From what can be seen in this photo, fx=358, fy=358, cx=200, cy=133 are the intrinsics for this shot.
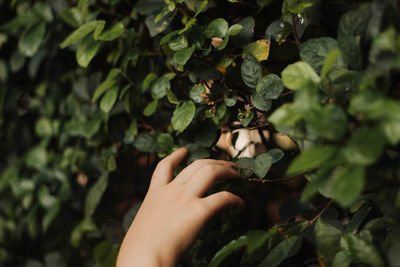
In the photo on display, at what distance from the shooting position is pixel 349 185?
458 millimetres

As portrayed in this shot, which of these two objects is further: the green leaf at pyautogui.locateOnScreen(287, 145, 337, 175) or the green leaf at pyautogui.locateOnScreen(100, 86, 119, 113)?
the green leaf at pyautogui.locateOnScreen(100, 86, 119, 113)

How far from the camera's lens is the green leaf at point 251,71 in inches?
29.5

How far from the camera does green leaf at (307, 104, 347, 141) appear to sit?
1.58 feet

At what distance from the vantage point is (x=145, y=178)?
4.00ft

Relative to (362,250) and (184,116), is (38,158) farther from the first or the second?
(362,250)

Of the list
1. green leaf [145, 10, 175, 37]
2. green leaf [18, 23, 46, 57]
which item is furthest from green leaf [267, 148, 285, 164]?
green leaf [18, 23, 46, 57]

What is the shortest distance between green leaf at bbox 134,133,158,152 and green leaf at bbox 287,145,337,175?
52 cm

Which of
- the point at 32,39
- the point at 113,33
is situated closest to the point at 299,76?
the point at 113,33

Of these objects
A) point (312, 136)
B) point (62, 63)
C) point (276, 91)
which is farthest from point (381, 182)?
point (62, 63)

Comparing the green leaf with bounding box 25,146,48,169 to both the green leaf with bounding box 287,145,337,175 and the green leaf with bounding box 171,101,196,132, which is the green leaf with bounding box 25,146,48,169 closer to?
the green leaf with bounding box 171,101,196,132

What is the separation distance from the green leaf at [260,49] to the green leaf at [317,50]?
0.10m

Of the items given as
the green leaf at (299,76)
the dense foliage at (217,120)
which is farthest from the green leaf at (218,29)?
the green leaf at (299,76)

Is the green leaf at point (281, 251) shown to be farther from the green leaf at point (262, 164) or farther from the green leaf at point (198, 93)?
the green leaf at point (198, 93)

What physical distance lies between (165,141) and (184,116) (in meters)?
0.14
